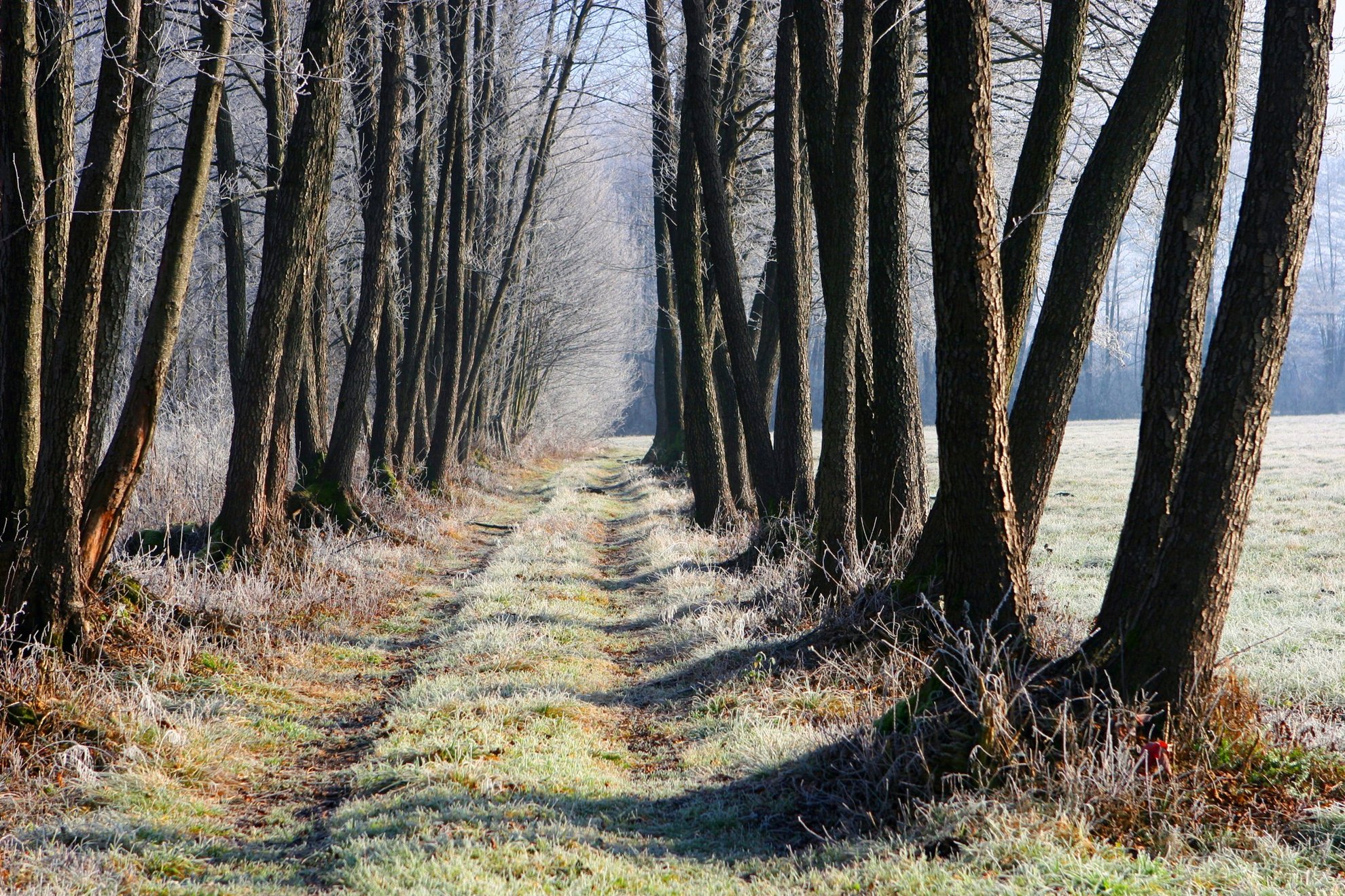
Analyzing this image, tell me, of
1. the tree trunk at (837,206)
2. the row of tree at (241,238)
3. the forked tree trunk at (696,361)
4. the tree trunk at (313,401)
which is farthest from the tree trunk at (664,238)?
the tree trunk at (837,206)

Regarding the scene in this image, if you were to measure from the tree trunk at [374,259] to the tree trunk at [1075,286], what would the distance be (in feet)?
27.0

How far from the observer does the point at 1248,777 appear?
3859 mm

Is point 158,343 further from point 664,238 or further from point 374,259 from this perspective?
point 664,238

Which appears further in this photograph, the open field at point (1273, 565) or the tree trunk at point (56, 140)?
the open field at point (1273, 565)

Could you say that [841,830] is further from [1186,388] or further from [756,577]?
[756,577]

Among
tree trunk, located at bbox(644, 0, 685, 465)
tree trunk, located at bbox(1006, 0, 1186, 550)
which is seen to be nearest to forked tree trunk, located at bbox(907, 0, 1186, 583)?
tree trunk, located at bbox(1006, 0, 1186, 550)

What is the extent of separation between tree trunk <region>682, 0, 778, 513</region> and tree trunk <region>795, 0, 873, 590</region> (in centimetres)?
277

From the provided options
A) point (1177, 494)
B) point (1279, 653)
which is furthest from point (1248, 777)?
point (1279, 653)

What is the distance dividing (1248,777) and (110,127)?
6.31m

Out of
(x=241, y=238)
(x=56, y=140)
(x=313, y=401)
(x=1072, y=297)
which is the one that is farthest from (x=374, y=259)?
(x=1072, y=297)

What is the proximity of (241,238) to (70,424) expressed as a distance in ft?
23.9

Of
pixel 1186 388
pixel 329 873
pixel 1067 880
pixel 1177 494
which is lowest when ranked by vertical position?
pixel 329 873

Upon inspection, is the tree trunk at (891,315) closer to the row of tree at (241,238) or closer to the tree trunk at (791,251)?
the tree trunk at (791,251)

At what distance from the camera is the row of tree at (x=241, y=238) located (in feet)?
17.5
